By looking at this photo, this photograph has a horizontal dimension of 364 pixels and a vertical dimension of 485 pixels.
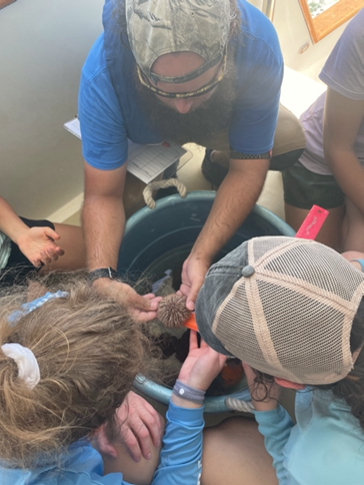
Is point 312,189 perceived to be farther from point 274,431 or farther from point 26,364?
point 26,364

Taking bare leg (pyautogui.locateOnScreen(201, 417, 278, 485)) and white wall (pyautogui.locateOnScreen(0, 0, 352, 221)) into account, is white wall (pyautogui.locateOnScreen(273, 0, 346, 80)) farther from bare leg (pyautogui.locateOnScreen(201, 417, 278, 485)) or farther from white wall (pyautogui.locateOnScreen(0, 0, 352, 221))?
bare leg (pyautogui.locateOnScreen(201, 417, 278, 485))

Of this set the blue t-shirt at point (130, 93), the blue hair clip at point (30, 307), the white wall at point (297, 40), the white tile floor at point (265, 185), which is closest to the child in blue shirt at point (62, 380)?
the blue hair clip at point (30, 307)

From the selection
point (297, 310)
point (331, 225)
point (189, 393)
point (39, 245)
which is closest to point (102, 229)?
point (39, 245)

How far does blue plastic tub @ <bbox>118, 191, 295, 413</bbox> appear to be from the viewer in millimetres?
865

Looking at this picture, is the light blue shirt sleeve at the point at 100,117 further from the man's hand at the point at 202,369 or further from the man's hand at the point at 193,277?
the man's hand at the point at 202,369

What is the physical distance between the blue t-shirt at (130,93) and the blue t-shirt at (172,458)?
1.72ft

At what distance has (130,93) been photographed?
0.76 metres

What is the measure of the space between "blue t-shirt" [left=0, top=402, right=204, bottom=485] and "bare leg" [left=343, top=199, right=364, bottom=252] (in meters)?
0.57

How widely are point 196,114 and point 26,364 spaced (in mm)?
580

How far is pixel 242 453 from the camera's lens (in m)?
0.74

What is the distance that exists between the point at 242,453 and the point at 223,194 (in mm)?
534

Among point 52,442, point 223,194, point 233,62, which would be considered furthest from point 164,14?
point 52,442

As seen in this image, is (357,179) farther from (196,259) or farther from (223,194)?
(196,259)

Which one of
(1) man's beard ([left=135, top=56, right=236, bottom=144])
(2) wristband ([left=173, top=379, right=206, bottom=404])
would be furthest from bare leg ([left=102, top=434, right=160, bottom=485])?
(1) man's beard ([left=135, top=56, right=236, bottom=144])
